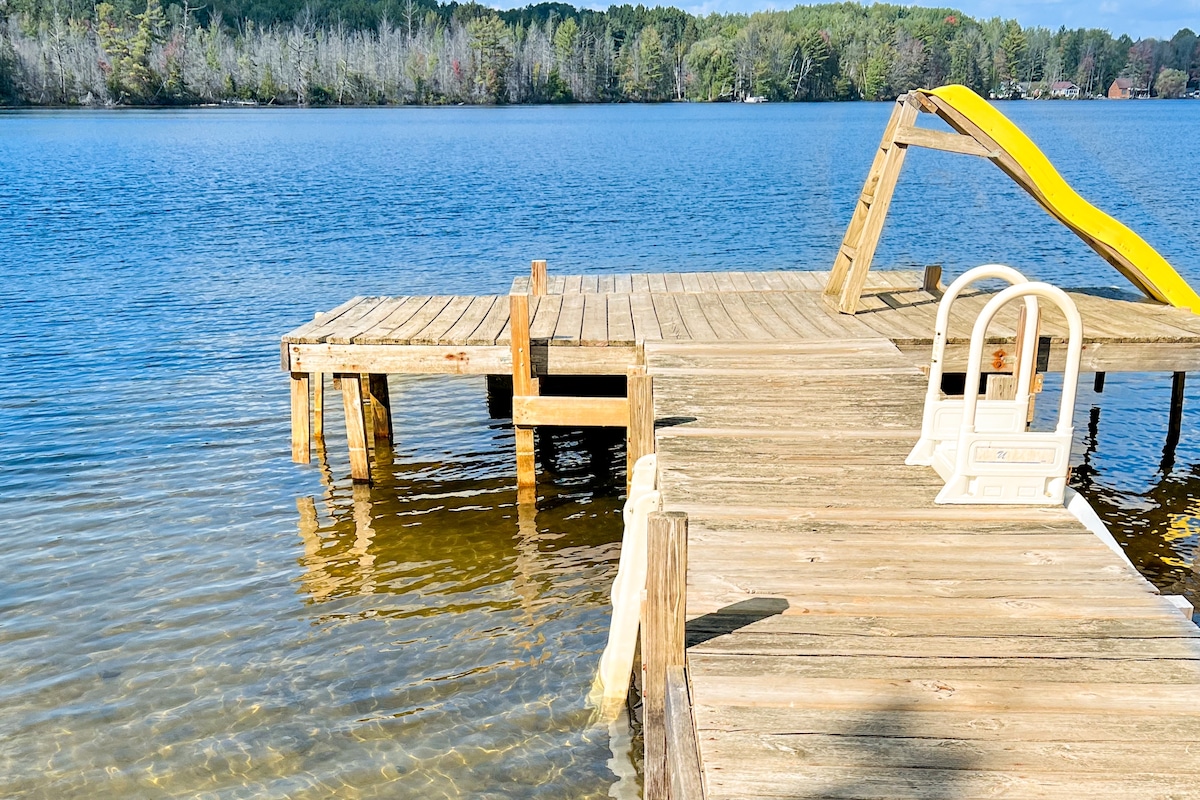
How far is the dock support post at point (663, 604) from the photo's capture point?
14.3 ft

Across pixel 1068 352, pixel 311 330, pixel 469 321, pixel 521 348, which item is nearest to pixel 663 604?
pixel 1068 352

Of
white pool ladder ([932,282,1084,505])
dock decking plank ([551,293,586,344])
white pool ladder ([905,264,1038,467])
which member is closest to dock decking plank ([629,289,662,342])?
dock decking plank ([551,293,586,344])

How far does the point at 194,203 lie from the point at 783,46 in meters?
137

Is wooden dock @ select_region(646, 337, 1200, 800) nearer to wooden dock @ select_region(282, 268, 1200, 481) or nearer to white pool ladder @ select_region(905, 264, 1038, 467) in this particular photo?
white pool ladder @ select_region(905, 264, 1038, 467)

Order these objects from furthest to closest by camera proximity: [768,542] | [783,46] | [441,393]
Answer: [783,46], [441,393], [768,542]

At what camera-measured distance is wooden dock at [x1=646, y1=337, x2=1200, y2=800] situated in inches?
155

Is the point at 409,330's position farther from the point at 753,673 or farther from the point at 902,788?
the point at 902,788

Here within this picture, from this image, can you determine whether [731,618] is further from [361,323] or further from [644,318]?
[361,323]

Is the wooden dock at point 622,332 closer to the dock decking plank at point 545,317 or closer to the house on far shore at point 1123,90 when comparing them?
the dock decking plank at point 545,317

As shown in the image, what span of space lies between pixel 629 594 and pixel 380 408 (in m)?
7.28

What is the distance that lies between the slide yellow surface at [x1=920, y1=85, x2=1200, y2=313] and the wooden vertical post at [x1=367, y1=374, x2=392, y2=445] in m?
7.28

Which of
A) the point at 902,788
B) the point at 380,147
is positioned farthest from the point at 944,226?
the point at 380,147

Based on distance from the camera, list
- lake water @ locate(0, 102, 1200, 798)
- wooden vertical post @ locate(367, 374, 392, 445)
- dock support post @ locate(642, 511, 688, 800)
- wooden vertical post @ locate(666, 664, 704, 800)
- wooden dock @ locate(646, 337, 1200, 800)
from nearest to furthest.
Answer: wooden vertical post @ locate(666, 664, 704, 800) < wooden dock @ locate(646, 337, 1200, 800) < dock support post @ locate(642, 511, 688, 800) < lake water @ locate(0, 102, 1200, 798) < wooden vertical post @ locate(367, 374, 392, 445)

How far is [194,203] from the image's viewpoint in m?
39.4
